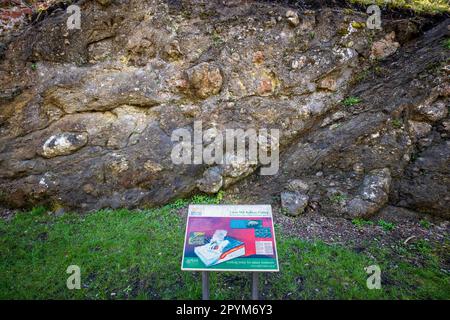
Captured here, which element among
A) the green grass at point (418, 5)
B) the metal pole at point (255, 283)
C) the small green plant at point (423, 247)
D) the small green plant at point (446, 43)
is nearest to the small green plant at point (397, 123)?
the small green plant at point (446, 43)

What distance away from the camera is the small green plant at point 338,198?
4627 mm

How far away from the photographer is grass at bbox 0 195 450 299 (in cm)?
311

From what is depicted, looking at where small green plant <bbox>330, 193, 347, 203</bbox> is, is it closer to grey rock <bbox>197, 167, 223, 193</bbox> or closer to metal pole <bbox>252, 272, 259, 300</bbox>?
grey rock <bbox>197, 167, 223, 193</bbox>

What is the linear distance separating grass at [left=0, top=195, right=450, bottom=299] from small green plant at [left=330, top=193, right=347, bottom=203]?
0.97 metres

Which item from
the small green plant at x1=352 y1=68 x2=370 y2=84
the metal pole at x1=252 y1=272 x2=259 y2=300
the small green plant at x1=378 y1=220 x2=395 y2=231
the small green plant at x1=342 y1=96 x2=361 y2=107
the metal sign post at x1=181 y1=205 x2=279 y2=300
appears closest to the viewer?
the metal sign post at x1=181 y1=205 x2=279 y2=300

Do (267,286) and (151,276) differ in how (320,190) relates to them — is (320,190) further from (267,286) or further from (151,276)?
(151,276)

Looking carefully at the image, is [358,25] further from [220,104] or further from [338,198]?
[338,198]

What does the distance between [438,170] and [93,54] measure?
7.27 metres

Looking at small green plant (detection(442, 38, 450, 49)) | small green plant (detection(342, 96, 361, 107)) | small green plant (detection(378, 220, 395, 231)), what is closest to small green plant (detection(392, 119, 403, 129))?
→ small green plant (detection(342, 96, 361, 107))

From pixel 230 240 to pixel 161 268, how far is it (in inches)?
54.8

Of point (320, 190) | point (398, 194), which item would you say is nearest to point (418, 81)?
point (398, 194)

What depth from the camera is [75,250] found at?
3.78 meters

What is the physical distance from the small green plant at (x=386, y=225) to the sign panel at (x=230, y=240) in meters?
2.68

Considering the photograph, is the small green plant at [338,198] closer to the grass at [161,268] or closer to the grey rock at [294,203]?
the grey rock at [294,203]
